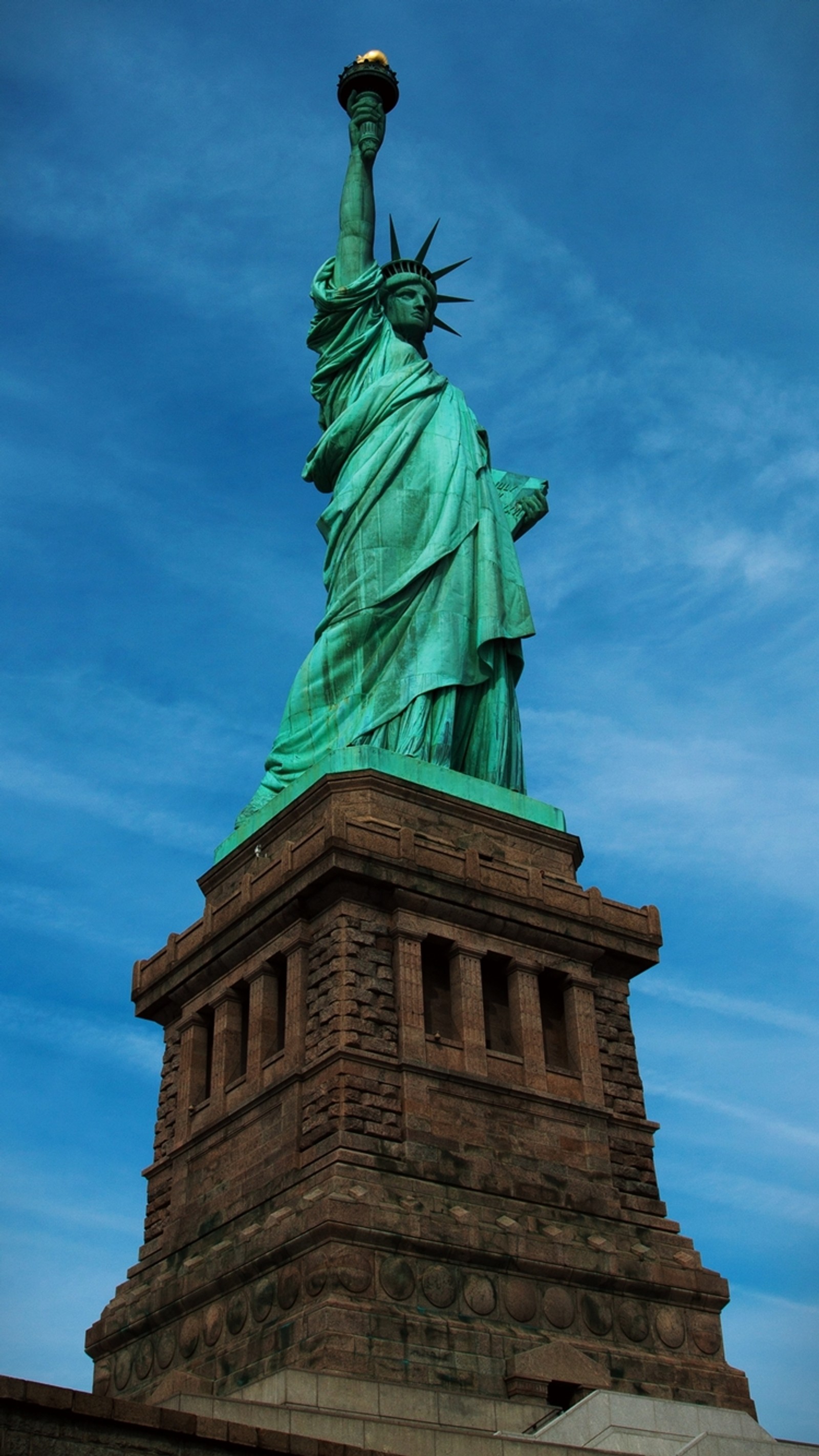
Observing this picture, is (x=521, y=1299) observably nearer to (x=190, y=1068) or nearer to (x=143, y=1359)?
(x=143, y=1359)

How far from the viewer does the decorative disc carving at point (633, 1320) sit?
77.2ft

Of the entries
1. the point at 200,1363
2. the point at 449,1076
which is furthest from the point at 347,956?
the point at 200,1363

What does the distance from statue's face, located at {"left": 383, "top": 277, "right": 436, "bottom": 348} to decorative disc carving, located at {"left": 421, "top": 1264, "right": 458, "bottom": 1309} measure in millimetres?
17200

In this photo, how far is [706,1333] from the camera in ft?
79.8

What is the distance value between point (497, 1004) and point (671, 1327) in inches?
188

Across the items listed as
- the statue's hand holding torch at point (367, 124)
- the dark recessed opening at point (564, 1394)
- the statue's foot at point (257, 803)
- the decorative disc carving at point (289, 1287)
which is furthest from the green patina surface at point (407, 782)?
the statue's hand holding torch at point (367, 124)

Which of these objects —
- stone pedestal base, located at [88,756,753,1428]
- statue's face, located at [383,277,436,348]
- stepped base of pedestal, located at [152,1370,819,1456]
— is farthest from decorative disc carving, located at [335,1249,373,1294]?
statue's face, located at [383,277,436,348]

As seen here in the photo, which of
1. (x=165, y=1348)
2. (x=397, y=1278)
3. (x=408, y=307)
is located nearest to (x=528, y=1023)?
(x=397, y=1278)

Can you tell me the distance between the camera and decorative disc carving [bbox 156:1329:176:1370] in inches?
944

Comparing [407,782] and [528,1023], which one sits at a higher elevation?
[407,782]

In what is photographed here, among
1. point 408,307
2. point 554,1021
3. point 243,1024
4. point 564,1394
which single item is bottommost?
point 564,1394

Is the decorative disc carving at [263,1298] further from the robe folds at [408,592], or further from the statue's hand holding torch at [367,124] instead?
the statue's hand holding torch at [367,124]

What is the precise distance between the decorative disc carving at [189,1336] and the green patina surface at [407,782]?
23.6 ft

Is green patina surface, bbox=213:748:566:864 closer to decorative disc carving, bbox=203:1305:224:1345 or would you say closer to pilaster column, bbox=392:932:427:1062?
pilaster column, bbox=392:932:427:1062
